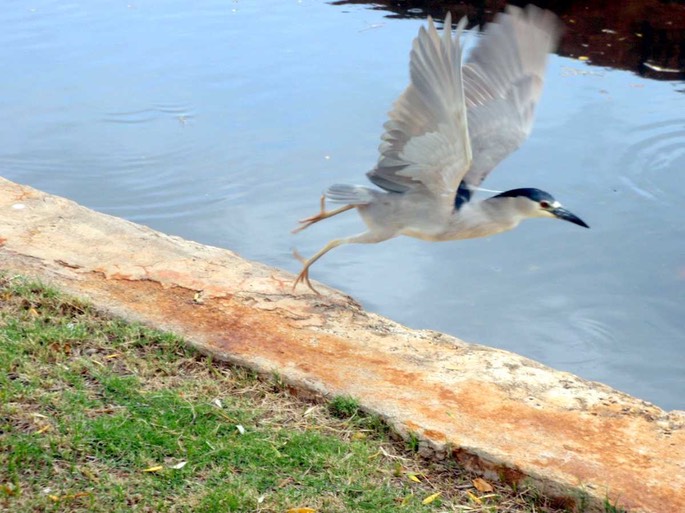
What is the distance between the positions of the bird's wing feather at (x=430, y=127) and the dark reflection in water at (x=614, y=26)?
468 cm

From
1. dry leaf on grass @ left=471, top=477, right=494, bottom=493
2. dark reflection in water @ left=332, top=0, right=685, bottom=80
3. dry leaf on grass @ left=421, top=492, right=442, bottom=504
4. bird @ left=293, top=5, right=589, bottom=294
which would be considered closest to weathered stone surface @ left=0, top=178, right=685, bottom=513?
dry leaf on grass @ left=471, top=477, right=494, bottom=493

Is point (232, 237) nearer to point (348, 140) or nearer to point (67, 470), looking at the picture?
point (348, 140)

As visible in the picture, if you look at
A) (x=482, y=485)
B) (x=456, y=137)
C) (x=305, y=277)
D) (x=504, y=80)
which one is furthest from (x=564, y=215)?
(x=305, y=277)

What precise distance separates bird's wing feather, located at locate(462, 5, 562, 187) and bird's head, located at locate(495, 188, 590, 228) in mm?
311

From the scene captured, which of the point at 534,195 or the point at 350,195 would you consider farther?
the point at 350,195

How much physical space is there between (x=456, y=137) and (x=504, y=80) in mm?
793

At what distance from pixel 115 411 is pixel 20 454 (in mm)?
383

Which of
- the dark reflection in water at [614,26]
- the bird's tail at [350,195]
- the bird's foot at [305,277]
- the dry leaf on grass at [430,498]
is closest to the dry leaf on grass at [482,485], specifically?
the dry leaf on grass at [430,498]

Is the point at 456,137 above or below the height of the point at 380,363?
above

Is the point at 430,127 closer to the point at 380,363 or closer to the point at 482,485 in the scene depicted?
the point at 380,363

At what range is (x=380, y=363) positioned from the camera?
3539 millimetres

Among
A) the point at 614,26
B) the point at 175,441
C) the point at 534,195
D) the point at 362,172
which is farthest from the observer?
the point at 614,26

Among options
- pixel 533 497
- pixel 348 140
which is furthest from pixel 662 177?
pixel 533 497

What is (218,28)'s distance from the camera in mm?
8344
